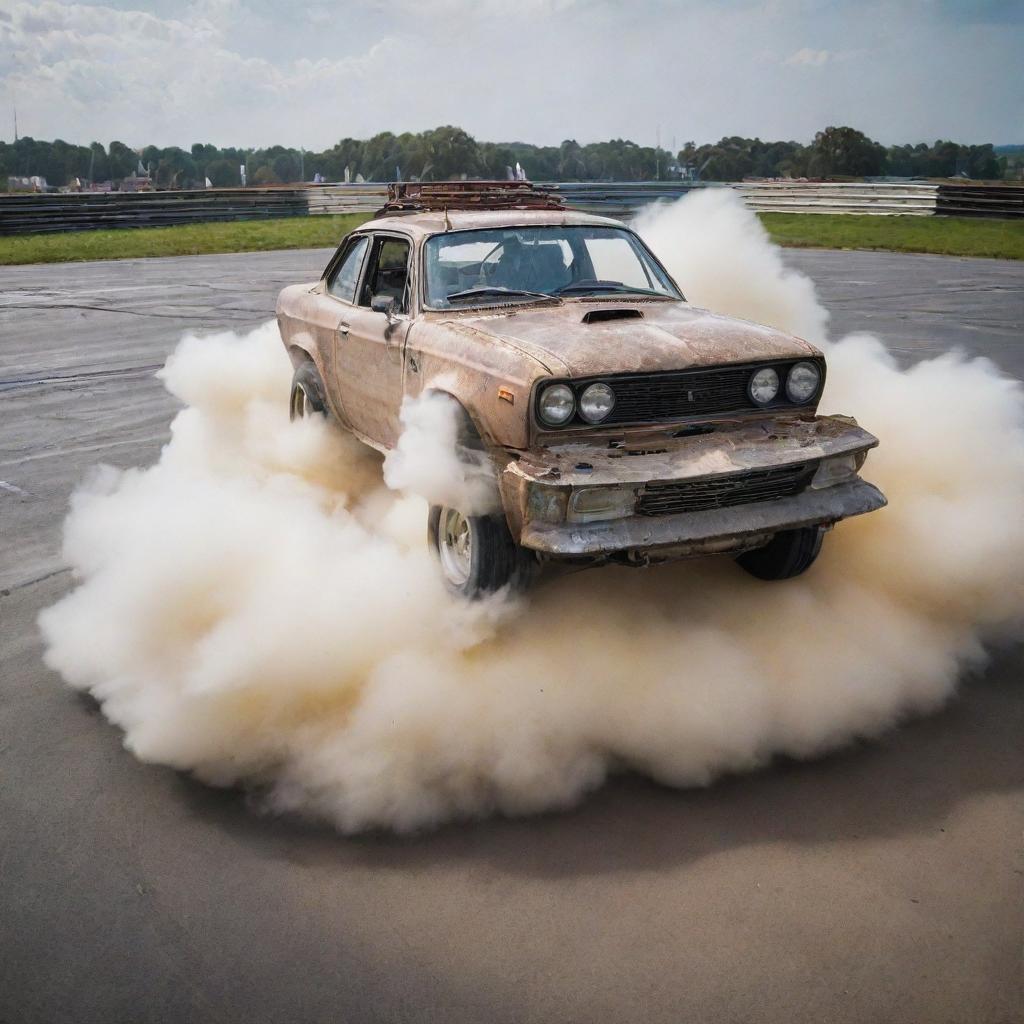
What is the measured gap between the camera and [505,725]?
145 inches

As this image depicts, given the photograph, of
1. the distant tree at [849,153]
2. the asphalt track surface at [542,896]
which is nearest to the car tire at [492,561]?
the asphalt track surface at [542,896]

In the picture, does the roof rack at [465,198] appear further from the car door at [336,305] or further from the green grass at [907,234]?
the green grass at [907,234]

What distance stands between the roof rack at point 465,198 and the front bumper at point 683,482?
248cm

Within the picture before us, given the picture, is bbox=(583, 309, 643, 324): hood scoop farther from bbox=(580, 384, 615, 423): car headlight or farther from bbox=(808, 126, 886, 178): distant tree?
bbox=(808, 126, 886, 178): distant tree

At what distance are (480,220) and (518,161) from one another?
3902 inches

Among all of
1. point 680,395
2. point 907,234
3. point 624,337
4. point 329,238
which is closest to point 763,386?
point 680,395

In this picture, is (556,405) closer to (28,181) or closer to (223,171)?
(28,181)

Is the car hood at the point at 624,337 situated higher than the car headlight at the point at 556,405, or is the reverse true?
the car hood at the point at 624,337

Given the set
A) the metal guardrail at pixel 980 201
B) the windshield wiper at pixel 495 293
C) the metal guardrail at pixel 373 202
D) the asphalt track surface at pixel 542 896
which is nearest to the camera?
the asphalt track surface at pixel 542 896

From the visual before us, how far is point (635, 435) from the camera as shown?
4148 millimetres

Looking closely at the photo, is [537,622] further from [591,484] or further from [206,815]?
[206,815]

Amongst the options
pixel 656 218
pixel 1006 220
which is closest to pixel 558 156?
pixel 1006 220

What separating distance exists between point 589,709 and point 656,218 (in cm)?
524

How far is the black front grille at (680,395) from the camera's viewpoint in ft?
13.5
